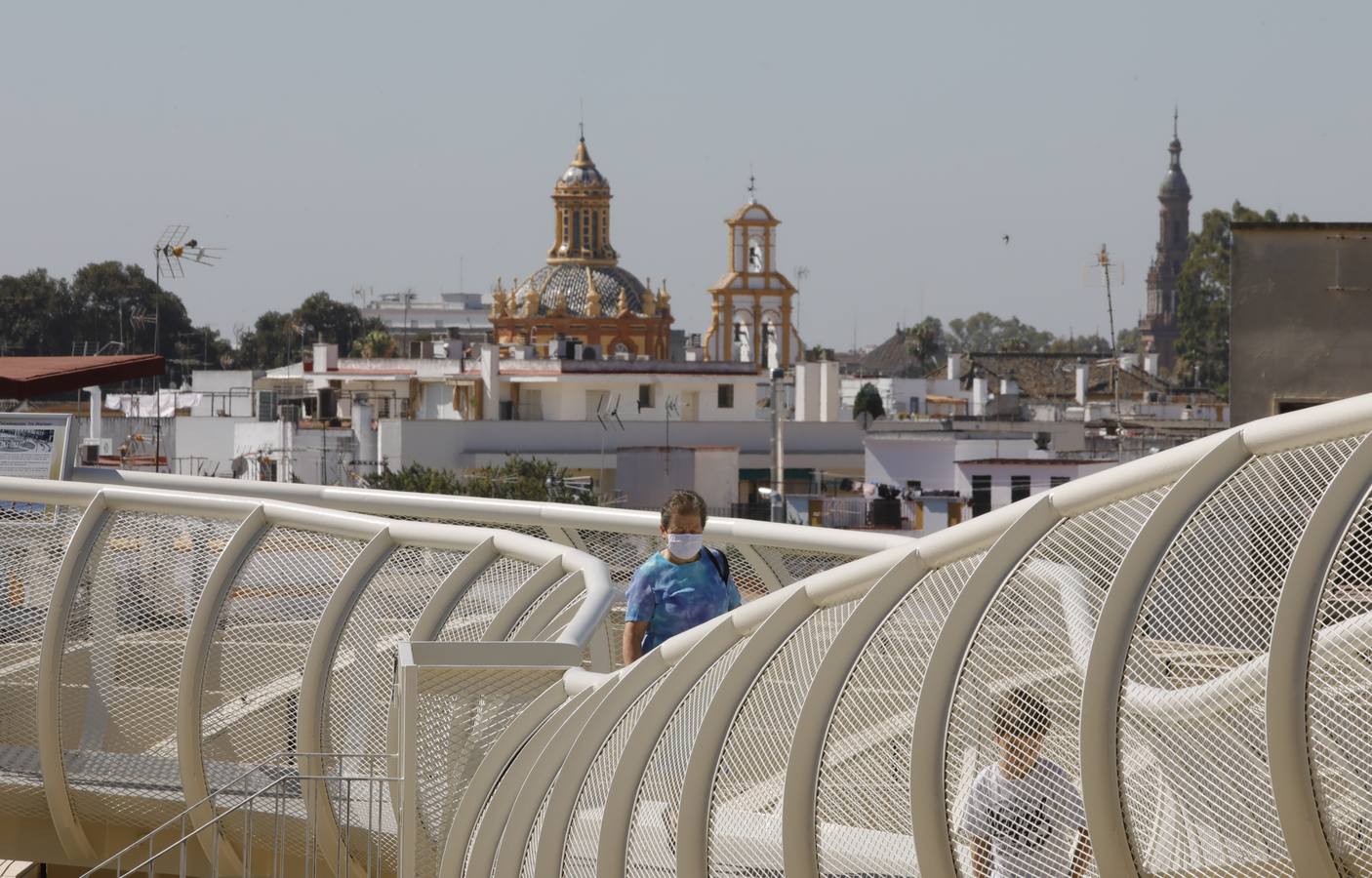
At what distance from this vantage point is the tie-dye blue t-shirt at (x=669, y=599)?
8.51 m

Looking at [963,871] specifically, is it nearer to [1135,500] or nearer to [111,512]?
[1135,500]

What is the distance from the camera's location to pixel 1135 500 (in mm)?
5902

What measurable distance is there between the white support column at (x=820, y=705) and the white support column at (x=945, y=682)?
0.31 m

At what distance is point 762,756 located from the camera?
670cm

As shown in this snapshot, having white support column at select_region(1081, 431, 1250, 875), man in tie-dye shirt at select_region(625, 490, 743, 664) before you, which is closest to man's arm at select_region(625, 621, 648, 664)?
man in tie-dye shirt at select_region(625, 490, 743, 664)

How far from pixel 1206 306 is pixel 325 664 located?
113m

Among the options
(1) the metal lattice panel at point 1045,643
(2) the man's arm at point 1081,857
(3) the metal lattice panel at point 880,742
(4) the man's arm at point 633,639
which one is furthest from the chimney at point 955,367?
(2) the man's arm at point 1081,857

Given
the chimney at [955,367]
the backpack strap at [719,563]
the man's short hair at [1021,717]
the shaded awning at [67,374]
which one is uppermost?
the chimney at [955,367]

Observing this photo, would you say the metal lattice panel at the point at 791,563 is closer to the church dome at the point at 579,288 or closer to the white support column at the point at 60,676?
the white support column at the point at 60,676

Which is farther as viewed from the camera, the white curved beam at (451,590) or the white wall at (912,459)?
the white wall at (912,459)

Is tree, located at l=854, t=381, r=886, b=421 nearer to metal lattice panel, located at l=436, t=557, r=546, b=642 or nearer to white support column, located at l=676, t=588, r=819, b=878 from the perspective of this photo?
metal lattice panel, located at l=436, t=557, r=546, b=642

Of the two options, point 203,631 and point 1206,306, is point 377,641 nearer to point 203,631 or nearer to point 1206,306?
point 203,631

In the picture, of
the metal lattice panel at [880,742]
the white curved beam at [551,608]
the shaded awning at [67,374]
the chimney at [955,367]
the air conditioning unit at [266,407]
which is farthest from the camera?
the chimney at [955,367]

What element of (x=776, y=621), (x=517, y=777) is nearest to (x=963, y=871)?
(x=776, y=621)
